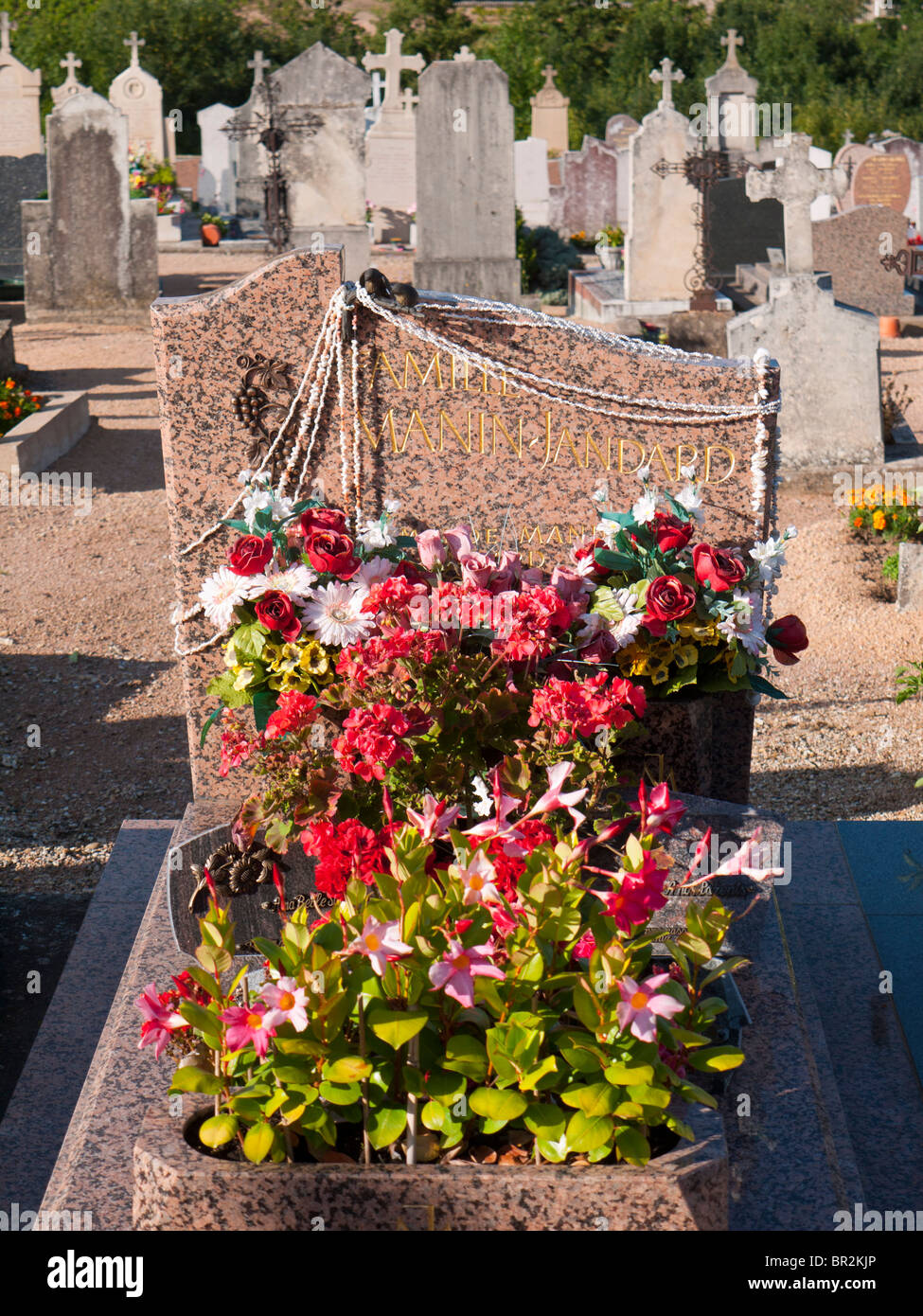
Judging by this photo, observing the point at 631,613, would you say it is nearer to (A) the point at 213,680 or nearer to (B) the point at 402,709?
(B) the point at 402,709

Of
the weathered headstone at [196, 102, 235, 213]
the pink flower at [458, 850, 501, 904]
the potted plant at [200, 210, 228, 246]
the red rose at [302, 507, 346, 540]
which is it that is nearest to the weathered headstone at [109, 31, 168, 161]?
the weathered headstone at [196, 102, 235, 213]

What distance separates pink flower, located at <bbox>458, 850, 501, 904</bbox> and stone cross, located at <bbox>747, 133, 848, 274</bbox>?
25.2 feet

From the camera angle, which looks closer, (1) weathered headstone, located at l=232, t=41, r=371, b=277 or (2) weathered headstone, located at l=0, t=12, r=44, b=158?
(1) weathered headstone, located at l=232, t=41, r=371, b=277

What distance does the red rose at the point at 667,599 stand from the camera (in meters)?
3.13

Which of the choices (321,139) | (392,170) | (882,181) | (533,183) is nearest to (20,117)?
(392,170)

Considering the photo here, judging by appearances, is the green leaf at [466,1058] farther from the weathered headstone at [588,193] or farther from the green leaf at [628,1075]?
the weathered headstone at [588,193]

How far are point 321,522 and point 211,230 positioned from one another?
58.5 ft

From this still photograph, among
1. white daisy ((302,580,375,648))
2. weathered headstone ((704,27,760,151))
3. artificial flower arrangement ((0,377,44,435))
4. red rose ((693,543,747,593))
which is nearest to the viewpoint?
white daisy ((302,580,375,648))

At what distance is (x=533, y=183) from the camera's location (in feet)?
66.5

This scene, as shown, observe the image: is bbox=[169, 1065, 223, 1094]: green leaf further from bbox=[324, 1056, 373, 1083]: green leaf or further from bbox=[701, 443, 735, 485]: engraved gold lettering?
bbox=[701, 443, 735, 485]: engraved gold lettering

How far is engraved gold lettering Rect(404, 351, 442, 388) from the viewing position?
356cm

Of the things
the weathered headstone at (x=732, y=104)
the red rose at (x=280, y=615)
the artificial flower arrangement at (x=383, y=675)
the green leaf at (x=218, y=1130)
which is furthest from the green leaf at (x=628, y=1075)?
the weathered headstone at (x=732, y=104)
